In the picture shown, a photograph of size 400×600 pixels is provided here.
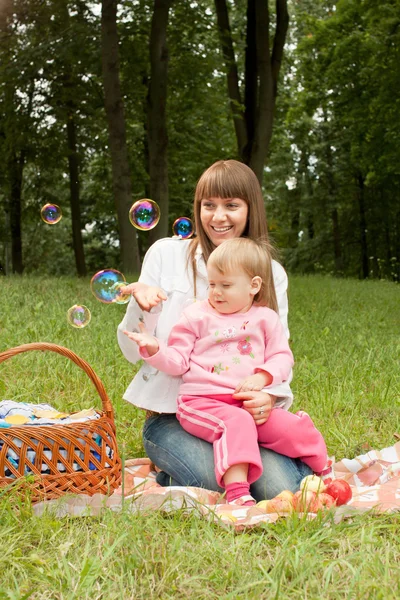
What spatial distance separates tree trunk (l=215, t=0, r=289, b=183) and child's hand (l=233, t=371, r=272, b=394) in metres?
10.0

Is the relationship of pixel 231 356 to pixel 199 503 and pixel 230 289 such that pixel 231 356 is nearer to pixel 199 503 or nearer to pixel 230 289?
pixel 230 289

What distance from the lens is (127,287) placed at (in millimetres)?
3402

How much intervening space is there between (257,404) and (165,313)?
2.36 ft

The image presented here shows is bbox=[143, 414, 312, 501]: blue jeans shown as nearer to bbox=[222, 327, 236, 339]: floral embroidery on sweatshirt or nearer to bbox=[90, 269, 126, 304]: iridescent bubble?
bbox=[222, 327, 236, 339]: floral embroidery on sweatshirt

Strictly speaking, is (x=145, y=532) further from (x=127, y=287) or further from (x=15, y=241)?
Result: (x=15, y=241)

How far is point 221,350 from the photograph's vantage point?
3.48 metres

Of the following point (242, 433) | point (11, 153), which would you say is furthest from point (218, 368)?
point (11, 153)

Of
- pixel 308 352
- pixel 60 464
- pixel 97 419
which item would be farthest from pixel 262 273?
pixel 308 352

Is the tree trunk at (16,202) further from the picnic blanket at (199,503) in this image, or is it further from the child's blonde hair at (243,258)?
the picnic blanket at (199,503)

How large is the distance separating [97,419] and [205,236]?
109 centimetres

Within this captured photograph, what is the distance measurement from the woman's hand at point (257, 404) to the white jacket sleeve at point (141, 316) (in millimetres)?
578

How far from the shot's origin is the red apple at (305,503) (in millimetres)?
2828

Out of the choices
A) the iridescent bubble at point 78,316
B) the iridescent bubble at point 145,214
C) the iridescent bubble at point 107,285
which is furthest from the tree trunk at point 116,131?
the iridescent bubble at point 107,285

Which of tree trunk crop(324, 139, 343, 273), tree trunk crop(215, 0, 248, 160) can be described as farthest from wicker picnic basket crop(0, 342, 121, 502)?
tree trunk crop(324, 139, 343, 273)
